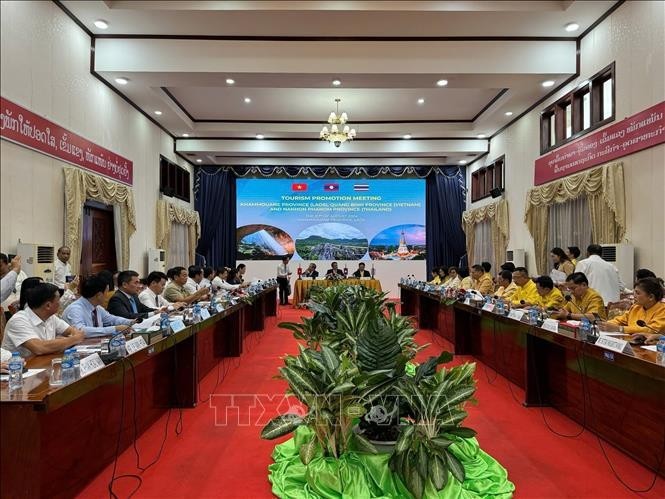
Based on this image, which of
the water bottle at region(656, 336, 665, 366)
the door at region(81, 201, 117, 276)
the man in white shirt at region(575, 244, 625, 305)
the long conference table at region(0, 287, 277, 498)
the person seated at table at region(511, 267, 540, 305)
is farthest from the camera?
the door at region(81, 201, 117, 276)

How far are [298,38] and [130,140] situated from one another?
3082 millimetres

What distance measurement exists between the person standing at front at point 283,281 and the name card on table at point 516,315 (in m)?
6.75

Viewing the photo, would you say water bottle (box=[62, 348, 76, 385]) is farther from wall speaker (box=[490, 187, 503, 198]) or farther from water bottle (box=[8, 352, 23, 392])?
wall speaker (box=[490, 187, 503, 198])

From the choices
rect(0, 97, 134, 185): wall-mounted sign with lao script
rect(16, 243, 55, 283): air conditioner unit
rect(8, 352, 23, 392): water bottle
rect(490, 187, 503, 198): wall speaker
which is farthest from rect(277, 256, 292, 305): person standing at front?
rect(8, 352, 23, 392): water bottle

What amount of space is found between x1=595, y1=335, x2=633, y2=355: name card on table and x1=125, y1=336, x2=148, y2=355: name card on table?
7.88 ft

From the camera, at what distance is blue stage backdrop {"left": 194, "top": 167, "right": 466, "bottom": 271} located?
1070 centimetres

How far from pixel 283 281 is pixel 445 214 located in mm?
4195

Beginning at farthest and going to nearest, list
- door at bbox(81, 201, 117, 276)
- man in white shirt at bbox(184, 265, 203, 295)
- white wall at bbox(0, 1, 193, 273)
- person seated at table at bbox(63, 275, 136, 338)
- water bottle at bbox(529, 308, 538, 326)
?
1. door at bbox(81, 201, 117, 276)
2. man in white shirt at bbox(184, 265, 203, 295)
3. white wall at bbox(0, 1, 193, 273)
4. water bottle at bbox(529, 308, 538, 326)
5. person seated at table at bbox(63, 275, 136, 338)

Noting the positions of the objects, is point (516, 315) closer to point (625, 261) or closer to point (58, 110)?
point (625, 261)

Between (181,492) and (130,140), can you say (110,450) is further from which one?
(130,140)

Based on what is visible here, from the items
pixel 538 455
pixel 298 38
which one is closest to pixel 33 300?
pixel 538 455

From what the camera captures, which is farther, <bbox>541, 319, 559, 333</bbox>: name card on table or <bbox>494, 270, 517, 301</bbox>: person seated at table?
<bbox>494, 270, 517, 301</bbox>: person seated at table

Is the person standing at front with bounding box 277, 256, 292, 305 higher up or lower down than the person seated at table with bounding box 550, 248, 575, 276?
lower down

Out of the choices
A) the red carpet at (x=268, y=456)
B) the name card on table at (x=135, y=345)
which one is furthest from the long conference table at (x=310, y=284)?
the name card on table at (x=135, y=345)
